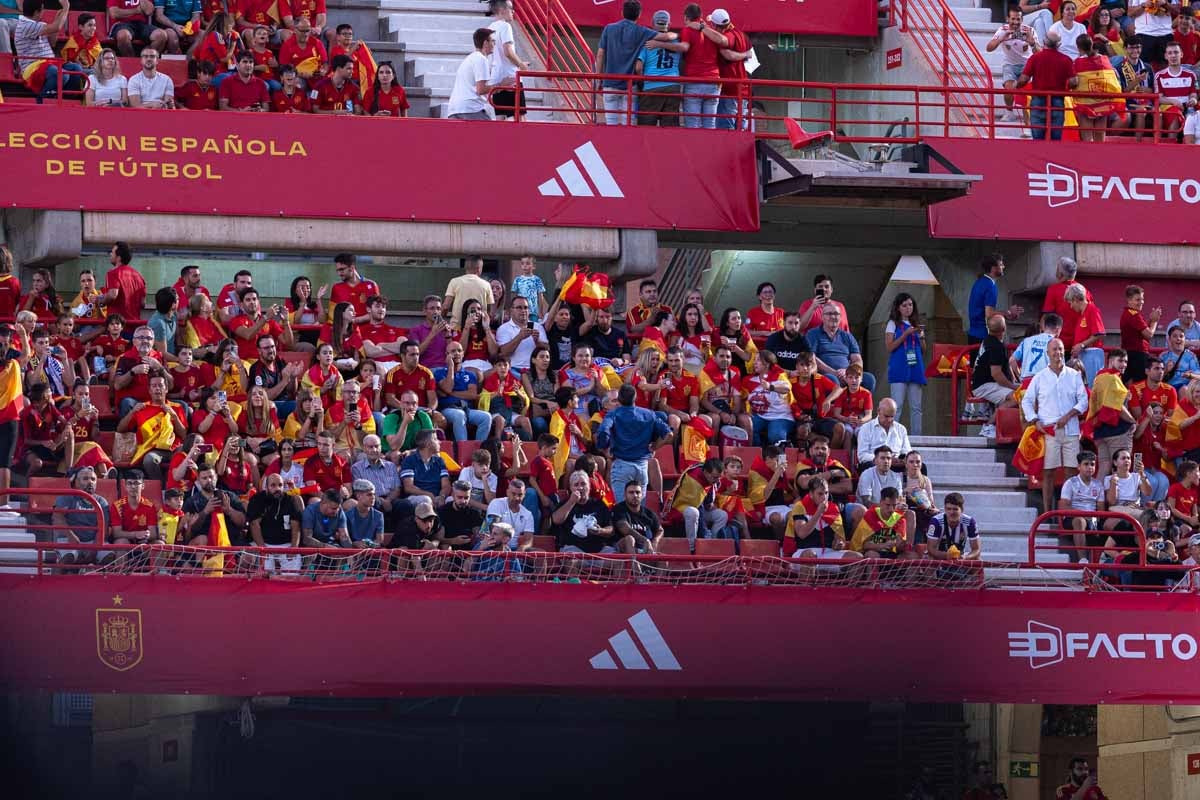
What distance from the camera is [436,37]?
22.0 meters

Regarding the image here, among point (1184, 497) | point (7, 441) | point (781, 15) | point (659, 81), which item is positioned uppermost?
point (781, 15)

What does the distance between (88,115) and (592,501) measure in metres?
6.41

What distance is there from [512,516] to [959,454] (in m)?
5.18

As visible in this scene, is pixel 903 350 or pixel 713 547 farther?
pixel 903 350

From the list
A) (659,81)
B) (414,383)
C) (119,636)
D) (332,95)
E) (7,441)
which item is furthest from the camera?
(659,81)

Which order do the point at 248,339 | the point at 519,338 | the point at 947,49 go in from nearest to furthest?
the point at 248,339 < the point at 519,338 < the point at 947,49

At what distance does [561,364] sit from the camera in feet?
59.8

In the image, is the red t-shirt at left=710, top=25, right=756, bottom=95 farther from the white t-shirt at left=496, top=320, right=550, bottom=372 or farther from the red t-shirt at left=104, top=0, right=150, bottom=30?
the red t-shirt at left=104, top=0, right=150, bottom=30

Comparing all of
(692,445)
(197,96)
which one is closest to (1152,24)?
(692,445)

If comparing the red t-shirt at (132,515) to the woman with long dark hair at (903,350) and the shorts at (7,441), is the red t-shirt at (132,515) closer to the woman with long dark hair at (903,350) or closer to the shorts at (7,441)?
the shorts at (7,441)

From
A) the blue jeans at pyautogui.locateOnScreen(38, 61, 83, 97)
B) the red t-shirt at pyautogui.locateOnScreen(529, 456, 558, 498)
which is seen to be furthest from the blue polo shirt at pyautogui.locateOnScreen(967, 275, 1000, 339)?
the blue jeans at pyautogui.locateOnScreen(38, 61, 83, 97)

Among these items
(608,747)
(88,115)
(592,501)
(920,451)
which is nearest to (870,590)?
(592,501)

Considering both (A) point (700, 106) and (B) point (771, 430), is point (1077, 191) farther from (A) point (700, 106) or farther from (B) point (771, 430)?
(B) point (771, 430)

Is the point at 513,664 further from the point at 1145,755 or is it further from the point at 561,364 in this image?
the point at 1145,755
